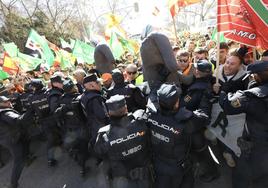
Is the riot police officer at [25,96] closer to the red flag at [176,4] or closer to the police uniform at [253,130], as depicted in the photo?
the red flag at [176,4]

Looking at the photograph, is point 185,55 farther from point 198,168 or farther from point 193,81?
point 198,168

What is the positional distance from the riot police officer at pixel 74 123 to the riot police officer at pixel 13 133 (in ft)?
2.45

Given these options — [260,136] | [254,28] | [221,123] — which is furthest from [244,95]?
[254,28]

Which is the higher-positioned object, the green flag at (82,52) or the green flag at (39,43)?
the green flag at (39,43)

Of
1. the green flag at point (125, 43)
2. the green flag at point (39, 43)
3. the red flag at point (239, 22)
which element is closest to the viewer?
the red flag at point (239, 22)

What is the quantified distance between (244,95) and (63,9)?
34.4 metres

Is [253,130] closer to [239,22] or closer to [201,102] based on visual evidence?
[201,102]

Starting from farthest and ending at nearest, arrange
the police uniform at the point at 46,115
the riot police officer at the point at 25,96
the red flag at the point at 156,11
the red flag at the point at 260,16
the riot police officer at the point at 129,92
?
1. the red flag at the point at 156,11
2. the riot police officer at the point at 25,96
3. the police uniform at the point at 46,115
4. the riot police officer at the point at 129,92
5. the red flag at the point at 260,16

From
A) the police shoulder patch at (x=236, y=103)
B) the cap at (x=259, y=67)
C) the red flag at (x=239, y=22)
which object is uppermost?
the red flag at (x=239, y=22)

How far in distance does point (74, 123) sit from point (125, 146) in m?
2.12

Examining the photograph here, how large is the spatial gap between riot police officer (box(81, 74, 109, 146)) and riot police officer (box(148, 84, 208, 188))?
1.24 metres

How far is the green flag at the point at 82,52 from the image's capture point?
29.2 feet

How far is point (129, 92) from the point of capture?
4500 mm

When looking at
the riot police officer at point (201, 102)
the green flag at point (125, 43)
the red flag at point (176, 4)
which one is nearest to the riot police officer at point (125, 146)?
the riot police officer at point (201, 102)
